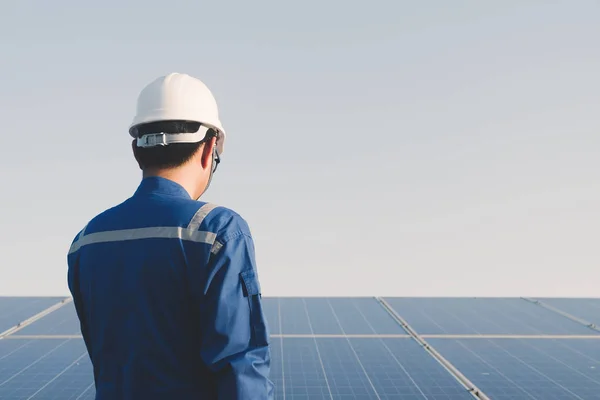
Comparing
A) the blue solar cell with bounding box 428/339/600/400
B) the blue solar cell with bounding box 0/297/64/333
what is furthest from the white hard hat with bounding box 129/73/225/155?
the blue solar cell with bounding box 0/297/64/333

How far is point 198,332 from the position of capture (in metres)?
1.80

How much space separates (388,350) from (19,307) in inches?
187

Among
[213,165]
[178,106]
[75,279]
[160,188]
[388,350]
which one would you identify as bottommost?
[388,350]

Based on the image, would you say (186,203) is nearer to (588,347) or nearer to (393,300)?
(588,347)

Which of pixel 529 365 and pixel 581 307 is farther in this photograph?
pixel 581 307

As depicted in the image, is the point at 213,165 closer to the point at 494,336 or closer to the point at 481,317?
the point at 494,336

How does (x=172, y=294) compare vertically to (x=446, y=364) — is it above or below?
above

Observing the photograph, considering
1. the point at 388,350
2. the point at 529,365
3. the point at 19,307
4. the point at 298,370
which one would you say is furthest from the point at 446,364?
the point at 19,307

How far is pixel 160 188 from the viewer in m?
1.91

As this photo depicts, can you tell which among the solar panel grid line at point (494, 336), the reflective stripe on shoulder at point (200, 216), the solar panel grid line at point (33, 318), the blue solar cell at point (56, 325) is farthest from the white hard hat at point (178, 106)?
the solar panel grid line at point (33, 318)

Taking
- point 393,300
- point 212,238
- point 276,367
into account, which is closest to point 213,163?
point 212,238

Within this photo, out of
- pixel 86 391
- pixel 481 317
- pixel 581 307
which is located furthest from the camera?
pixel 581 307

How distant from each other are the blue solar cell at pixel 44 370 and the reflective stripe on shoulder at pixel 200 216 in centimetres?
298

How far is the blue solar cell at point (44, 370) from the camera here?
4.29m
